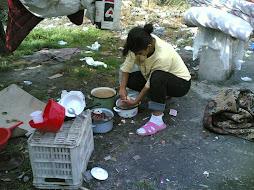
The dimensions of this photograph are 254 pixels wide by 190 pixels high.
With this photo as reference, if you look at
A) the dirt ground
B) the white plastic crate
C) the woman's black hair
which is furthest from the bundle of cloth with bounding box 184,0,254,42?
the white plastic crate

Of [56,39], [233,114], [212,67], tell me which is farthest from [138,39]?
[56,39]

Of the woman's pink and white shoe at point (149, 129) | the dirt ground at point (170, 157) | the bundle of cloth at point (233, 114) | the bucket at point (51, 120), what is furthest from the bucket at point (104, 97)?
the bundle of cloth at point (233, 114)

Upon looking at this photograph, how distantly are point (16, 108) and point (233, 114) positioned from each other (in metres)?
2.31

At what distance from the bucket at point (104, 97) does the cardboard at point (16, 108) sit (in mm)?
608

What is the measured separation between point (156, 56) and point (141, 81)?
1.63ft

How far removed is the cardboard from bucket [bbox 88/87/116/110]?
1.99 feet

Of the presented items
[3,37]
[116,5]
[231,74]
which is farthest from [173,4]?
[116,5]

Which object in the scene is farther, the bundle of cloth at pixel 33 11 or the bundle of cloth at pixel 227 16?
the bundle of cloth at pixel 227 16

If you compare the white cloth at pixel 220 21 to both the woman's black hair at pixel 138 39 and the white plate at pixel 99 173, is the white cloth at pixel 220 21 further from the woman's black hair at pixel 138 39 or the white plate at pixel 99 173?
the white plate at pixel 99 173

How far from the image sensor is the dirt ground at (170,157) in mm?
2053

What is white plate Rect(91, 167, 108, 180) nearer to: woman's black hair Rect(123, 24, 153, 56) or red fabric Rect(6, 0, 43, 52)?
woman's black hair Rect(123, 24, 153, 56)

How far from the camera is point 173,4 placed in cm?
920

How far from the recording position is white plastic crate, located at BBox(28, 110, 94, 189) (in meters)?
1.82

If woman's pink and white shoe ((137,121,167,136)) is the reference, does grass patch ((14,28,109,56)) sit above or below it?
above
